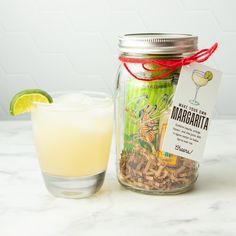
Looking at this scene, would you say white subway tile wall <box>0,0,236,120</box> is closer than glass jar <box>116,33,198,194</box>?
No

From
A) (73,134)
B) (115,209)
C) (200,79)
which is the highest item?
(200,79)

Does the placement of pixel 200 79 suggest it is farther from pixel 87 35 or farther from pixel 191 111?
pixel 87 35

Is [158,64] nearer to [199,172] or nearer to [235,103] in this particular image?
[199,172]

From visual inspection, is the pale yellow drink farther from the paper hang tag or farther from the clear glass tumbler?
the paper hang tag

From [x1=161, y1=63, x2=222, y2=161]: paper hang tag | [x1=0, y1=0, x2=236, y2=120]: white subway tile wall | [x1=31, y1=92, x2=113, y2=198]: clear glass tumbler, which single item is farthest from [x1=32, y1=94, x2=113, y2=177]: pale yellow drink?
[x1=0, y1=0, x2=236, y2=120]: white subway tile wall

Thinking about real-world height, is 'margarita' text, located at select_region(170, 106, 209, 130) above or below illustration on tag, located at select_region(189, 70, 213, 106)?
below

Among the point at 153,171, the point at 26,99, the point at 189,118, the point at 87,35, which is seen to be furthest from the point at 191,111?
the point at 87,35

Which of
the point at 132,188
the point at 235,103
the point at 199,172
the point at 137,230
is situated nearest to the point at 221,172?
the point at 199,172
